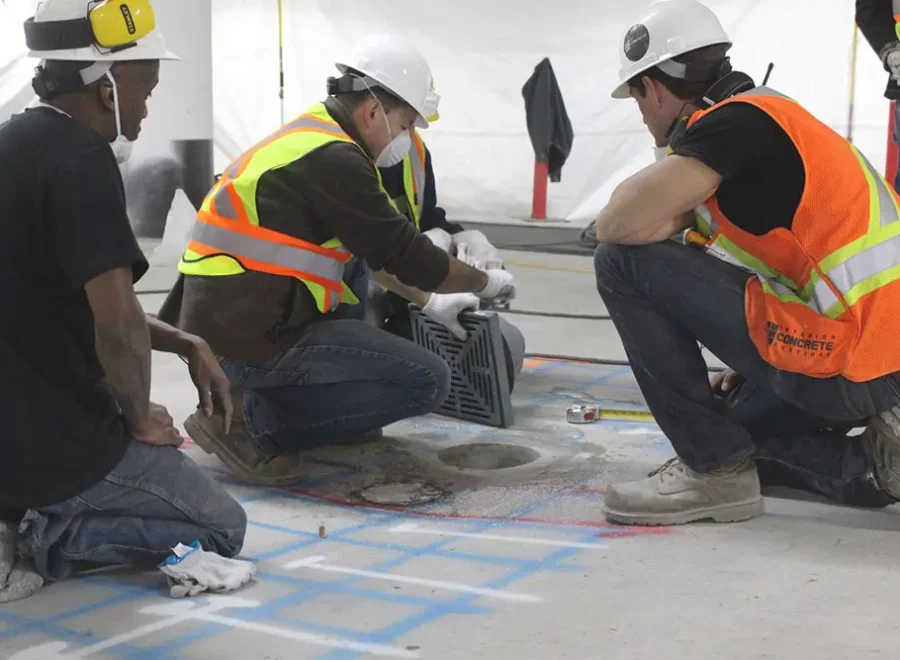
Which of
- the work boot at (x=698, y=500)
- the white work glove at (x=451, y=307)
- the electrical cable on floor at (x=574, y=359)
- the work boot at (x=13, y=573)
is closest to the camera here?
the work boot at (x=13, y=573)

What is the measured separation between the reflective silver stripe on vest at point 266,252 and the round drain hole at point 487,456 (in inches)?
24.7

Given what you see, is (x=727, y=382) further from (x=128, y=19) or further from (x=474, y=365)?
(x=128, y=19)

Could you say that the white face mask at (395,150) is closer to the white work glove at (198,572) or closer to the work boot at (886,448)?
the white work glove at (198,572)

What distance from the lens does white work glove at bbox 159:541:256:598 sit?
1.99 m

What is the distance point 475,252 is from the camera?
343cm

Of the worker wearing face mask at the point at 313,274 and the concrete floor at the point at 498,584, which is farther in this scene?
the worker wearing face mask at the point at 313,274

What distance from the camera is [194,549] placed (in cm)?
203

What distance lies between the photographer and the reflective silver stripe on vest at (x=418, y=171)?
11.1 ft

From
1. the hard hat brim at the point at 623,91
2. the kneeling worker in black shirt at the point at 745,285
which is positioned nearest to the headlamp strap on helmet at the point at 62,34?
the kneeling worker in black shirt at the point at 745,285

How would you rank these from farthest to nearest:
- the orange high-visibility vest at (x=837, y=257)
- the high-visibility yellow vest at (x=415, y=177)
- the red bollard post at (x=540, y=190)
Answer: the red bollard post at (x=540, y=190), the high-visibility yellow vest at (x=415, y=177), the orange high-visibility vest at (x=837, y=257)

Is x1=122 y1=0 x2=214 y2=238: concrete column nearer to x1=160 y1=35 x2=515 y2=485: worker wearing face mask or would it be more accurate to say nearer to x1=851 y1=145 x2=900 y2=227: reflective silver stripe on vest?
x1=160 y1=35 x2=515 y2=485: worker wearing face mask

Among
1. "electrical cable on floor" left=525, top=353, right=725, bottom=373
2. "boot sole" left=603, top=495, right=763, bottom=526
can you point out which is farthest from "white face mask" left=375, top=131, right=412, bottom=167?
"electrical cable on floor" left=525, top=353, right=725, bottom=373

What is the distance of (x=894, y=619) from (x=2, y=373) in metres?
1.53

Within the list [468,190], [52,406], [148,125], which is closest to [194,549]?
[52,406]
